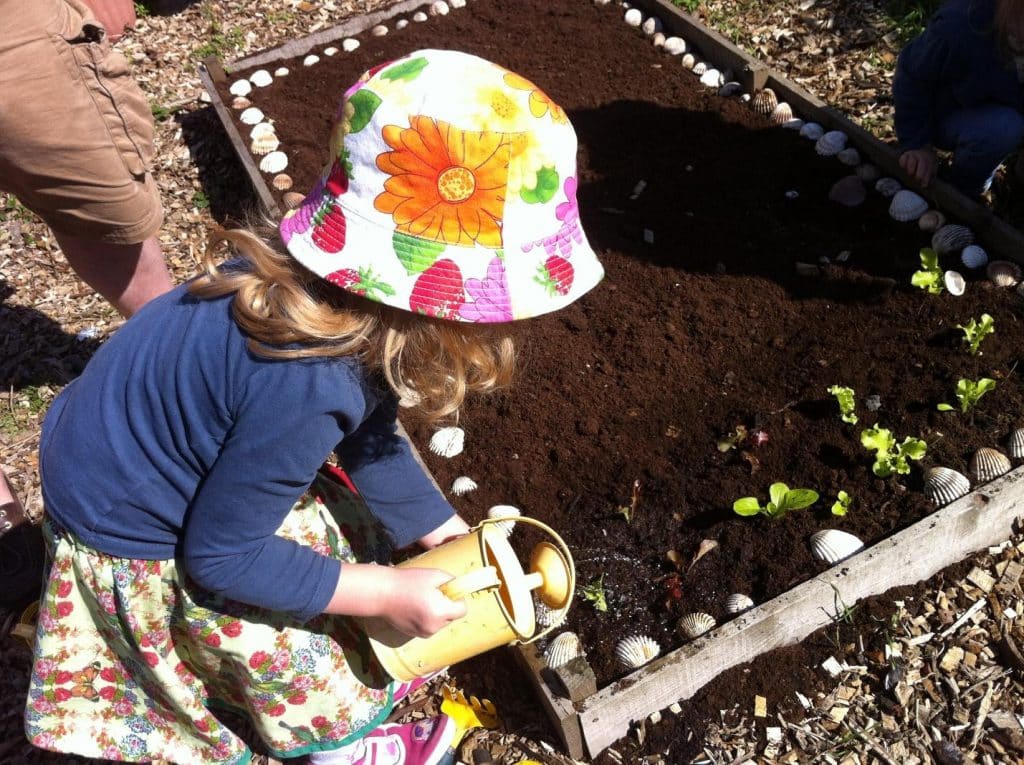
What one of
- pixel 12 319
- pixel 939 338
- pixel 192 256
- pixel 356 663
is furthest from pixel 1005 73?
pixel 12 319

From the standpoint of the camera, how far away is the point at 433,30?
451cm

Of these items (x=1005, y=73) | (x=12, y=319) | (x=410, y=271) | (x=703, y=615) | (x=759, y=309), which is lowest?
(x=12, y=319)

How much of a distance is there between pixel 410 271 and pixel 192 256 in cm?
262

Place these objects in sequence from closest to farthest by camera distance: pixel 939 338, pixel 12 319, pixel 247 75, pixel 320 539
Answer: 1. pixel 320 539
2. pixel 939 338
3. pixel 12 319
4. pixel 247 75

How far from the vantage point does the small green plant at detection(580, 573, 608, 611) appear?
2287mm

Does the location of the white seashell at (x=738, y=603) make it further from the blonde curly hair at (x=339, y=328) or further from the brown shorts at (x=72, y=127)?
the brown shorts at (x=72, y=127)

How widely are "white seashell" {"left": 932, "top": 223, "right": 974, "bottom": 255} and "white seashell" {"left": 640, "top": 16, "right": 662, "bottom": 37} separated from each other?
1.89m

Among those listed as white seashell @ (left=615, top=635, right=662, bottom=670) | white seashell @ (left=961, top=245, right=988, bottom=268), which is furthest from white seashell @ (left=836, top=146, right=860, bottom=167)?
white seashell @ (left=615, top=635, right=662, bottom=670)

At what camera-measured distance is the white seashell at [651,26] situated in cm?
429

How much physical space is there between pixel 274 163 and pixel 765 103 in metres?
2.05

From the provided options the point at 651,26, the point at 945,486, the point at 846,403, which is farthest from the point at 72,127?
the point at 651,26

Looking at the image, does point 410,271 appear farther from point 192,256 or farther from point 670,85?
point 670,85

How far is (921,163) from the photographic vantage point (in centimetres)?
317

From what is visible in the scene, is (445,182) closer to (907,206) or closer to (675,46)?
(907,206)
